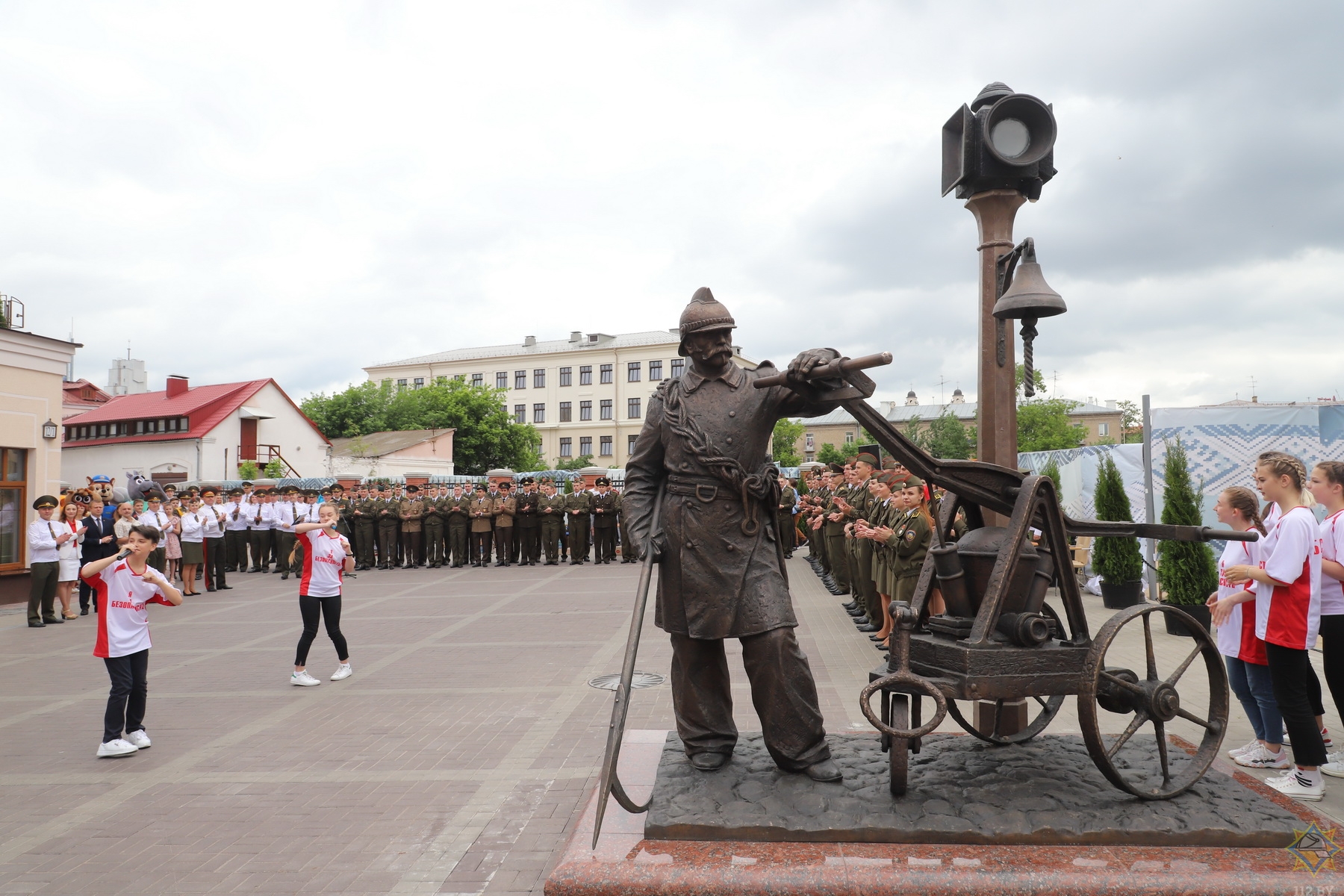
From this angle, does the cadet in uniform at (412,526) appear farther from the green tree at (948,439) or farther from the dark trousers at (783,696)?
the green tree at (948,439)

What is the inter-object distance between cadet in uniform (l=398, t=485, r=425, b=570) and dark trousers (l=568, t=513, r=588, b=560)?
3466 millimetres

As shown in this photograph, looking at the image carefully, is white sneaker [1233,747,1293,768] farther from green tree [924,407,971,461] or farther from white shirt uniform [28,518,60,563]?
green tree [924,407,971,461]

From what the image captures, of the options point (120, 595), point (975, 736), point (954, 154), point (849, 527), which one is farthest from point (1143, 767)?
point (120, 595)

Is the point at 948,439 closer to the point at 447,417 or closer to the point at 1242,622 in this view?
the point at 1242,622

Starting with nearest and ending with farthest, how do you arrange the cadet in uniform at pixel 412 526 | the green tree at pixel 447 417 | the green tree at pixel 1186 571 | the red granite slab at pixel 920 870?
the red granite slab at pixel 920 870 < the green tree at pixel 1186 571 < the cadet in uniform at pixel 412 526 < the green tree at pixel 447 417

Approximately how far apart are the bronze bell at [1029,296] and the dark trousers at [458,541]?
1614cm

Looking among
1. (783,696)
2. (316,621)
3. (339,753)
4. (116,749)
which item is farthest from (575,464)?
(783,696)

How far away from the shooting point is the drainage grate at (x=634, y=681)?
23.7 ft

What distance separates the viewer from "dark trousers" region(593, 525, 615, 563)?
18656mm

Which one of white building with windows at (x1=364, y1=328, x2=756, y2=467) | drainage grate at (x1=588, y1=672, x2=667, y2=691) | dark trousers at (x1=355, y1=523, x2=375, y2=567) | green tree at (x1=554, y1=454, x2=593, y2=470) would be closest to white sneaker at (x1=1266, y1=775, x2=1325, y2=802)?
drainage grate at (x1=588, y1=672, x2=667, y2=691)

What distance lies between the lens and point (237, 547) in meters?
19.6

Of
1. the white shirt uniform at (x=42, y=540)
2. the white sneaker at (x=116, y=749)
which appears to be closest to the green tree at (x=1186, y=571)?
the white sneaker at (x=116, y=749)

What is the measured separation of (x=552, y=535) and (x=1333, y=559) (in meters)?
15.6

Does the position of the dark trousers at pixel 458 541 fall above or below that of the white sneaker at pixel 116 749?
above
